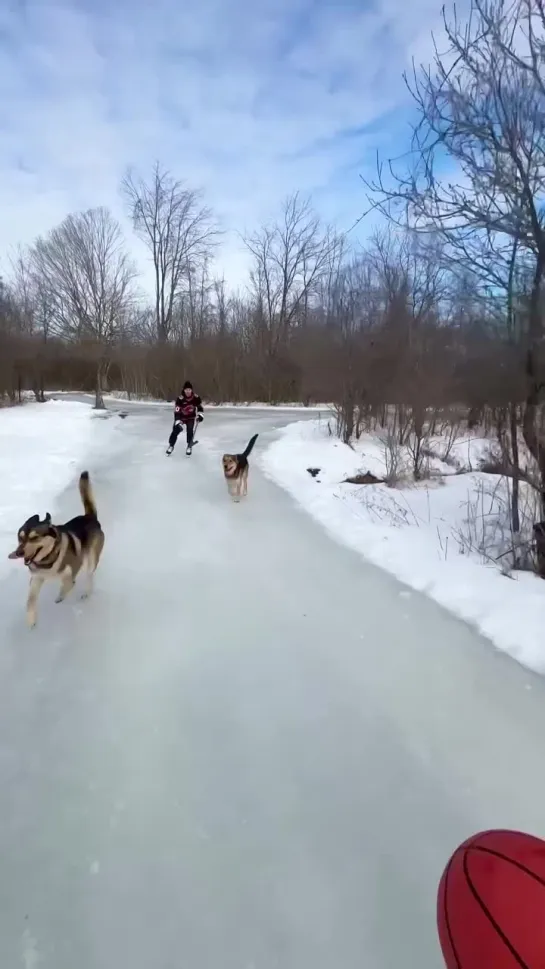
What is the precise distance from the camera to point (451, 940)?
41.1 inches

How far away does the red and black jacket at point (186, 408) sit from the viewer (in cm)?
1180

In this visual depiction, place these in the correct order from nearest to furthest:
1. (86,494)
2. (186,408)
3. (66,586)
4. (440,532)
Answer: (66,586) < (86,494) < (440,532) < (186,408)

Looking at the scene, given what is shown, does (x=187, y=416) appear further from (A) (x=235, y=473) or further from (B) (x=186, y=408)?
(A) (x=235, y=473)

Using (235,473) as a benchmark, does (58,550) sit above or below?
below

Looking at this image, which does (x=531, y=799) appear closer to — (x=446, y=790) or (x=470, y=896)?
(x=446, y=790)

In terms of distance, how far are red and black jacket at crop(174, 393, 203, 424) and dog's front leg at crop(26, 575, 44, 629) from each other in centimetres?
838

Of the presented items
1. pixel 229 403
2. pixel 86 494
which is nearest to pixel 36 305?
pixel 229 403

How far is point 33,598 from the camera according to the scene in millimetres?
3676

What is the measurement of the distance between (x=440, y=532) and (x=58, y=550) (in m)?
4.53

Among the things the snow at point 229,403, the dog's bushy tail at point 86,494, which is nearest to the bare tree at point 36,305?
the snow at point 229,403

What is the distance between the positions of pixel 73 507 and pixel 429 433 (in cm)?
748

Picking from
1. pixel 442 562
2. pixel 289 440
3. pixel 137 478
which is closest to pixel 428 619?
pixel 442 562

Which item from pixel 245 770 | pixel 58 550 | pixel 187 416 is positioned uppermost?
pixel 187 416

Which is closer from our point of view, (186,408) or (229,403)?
(186,408)
